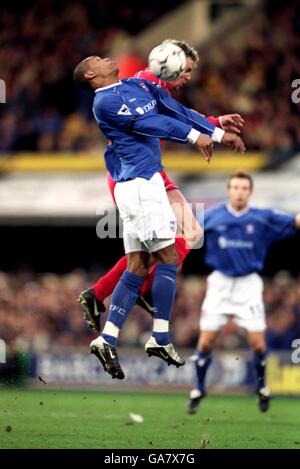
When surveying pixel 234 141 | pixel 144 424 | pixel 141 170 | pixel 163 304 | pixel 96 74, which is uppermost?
pixel 96 74

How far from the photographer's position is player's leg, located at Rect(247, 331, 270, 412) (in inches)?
583

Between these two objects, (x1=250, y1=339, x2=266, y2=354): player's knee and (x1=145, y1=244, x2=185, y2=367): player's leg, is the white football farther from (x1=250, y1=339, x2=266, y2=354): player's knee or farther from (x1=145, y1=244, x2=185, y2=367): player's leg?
(x1=250, y1=339, x2=266, y2=354): player's knee

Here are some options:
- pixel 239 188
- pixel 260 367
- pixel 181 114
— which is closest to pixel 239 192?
pixel 239 188

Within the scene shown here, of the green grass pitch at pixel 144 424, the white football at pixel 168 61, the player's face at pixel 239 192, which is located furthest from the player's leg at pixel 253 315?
the white football at pixel 168 61

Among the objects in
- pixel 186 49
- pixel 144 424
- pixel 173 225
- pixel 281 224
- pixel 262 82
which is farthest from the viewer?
pixel 262 82

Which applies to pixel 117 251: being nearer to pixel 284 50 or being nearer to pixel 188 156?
pixel 188 156

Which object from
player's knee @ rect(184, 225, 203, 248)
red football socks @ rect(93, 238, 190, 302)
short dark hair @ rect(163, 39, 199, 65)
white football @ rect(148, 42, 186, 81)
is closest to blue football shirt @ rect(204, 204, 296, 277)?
player's knee @ rect(184, 225, 203, 248)

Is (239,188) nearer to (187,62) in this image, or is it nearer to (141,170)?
(187,62)

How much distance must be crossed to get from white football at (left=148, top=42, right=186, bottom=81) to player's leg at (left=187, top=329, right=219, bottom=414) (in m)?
Result: 5.33

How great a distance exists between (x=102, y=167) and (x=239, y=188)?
10501 millimetres

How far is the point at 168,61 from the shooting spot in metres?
10.7

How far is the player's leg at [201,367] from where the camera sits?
1512 centimetres
